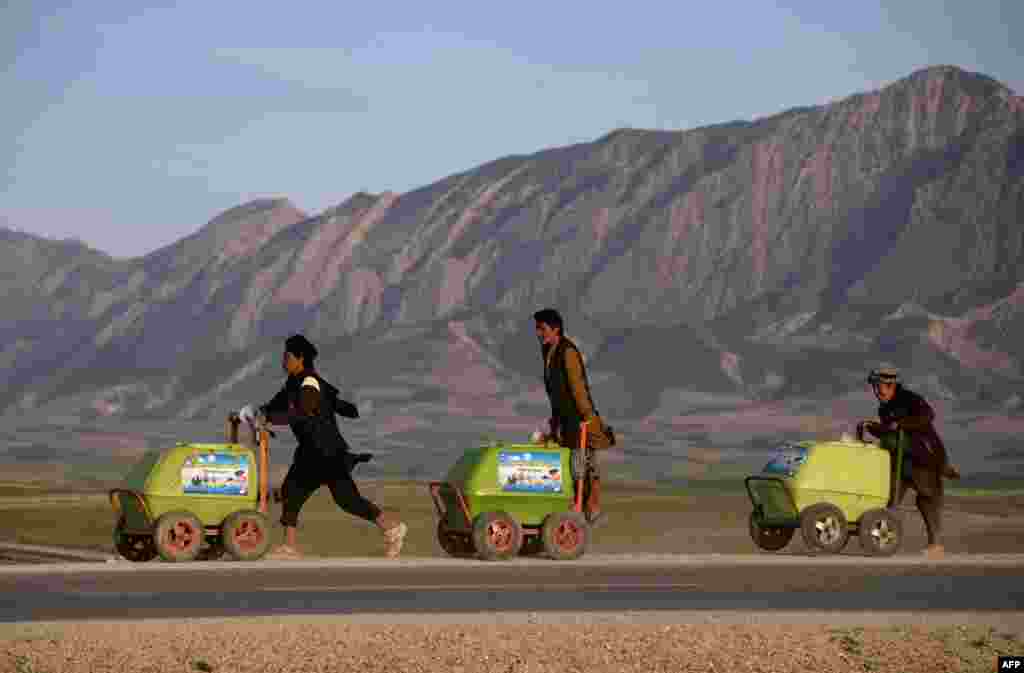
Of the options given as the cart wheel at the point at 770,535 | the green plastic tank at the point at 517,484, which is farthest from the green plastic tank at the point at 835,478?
the green plastic tank at the point at 517,484

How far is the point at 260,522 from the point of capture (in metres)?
24.6

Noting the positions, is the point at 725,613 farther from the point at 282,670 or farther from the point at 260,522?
the point at 260,522

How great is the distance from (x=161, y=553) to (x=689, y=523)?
65537 mm

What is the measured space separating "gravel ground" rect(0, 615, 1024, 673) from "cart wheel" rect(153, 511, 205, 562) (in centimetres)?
610

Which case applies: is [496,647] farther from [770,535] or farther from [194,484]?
[770,535]

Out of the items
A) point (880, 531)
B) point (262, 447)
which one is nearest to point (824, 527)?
point (880, 531)

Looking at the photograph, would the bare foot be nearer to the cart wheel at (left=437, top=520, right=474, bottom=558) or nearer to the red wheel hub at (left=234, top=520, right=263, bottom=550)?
the cart wheel at (left=437, top=520, right=474, bottom=558)

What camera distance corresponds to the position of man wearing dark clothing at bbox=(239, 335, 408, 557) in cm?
2473

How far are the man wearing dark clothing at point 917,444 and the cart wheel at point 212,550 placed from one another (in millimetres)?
7566

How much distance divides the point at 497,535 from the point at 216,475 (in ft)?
10.2

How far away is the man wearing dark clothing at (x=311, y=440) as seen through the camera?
24.7 m

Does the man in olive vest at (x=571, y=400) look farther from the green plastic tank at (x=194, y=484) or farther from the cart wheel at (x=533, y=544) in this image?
the green plastic tank at (x=194, y=484)

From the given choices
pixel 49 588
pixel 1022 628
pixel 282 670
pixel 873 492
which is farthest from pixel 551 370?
pixel 282 670

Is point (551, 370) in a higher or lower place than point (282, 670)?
higher
